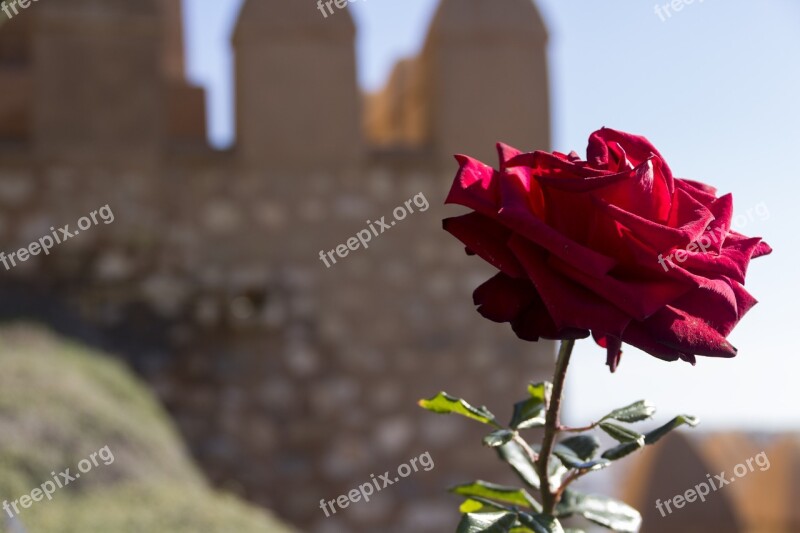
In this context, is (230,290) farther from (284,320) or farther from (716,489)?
(716,489)

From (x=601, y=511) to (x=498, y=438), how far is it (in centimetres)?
22

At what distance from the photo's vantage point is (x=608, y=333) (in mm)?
971

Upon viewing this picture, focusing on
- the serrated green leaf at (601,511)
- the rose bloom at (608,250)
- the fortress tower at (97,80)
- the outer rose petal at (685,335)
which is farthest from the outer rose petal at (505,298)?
the fortress tower at (97,80)

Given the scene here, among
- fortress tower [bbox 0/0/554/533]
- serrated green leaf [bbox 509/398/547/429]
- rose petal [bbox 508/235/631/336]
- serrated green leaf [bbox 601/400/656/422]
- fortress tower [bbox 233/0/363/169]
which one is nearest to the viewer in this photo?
rose petal [bbox 508/235/631/336]

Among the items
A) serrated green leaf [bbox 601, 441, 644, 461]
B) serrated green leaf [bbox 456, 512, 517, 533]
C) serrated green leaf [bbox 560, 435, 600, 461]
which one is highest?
serrated green leaf [bbox 601, 441, 644, 461]

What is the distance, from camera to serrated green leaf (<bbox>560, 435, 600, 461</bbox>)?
132cm

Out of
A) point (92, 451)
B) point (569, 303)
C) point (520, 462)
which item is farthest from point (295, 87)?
point (569, 303)

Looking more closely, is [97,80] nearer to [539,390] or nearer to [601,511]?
[539,390]

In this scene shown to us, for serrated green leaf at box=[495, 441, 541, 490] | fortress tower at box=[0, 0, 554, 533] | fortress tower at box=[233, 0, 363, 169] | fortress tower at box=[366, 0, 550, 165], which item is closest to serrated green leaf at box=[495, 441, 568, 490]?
serrated green leaf at box=[495, 441, 541, 490]

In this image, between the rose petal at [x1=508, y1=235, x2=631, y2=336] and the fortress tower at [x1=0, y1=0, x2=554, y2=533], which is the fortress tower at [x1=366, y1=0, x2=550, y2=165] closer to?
the fortress tower at [x1=0, y1=0, x2=554, y2=533]

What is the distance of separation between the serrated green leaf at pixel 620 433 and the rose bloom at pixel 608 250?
0.44 feet

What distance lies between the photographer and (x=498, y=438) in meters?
1.17

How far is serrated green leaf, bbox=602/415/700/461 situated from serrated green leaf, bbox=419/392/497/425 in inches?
5.8

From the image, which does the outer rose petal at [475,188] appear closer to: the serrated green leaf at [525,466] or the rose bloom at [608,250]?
the rose bloom at [608,250]
